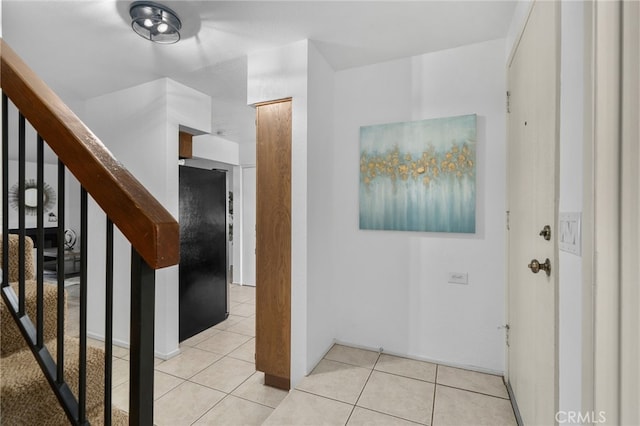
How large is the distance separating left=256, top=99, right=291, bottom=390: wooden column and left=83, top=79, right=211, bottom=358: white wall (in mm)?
1021

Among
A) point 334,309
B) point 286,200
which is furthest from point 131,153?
point 334,309

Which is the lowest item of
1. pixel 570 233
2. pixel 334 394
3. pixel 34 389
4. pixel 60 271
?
pixel 334 394

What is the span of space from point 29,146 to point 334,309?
20.3 ft

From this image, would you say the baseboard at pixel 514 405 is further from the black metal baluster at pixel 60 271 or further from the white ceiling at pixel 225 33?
the white ceiling at pixel 225 33

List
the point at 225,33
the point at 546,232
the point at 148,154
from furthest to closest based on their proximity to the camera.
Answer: the point at 148,154
the point at 225,33
the point at 546,232

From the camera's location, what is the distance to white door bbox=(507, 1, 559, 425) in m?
1.23

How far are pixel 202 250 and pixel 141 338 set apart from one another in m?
2.82

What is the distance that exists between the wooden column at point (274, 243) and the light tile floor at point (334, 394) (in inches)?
8.5

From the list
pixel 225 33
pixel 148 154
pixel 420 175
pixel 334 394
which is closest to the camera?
pixel 334 394

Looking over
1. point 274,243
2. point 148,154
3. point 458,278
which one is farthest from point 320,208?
point 148,154

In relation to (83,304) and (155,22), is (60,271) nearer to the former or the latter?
(83,304)

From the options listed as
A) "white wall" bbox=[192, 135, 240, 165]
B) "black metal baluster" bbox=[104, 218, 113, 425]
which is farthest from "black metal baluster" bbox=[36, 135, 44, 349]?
"white wall" bbox=[192, 135, 240, 165]

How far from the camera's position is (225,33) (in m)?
2.17

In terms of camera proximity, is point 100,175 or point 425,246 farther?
point 425,246
